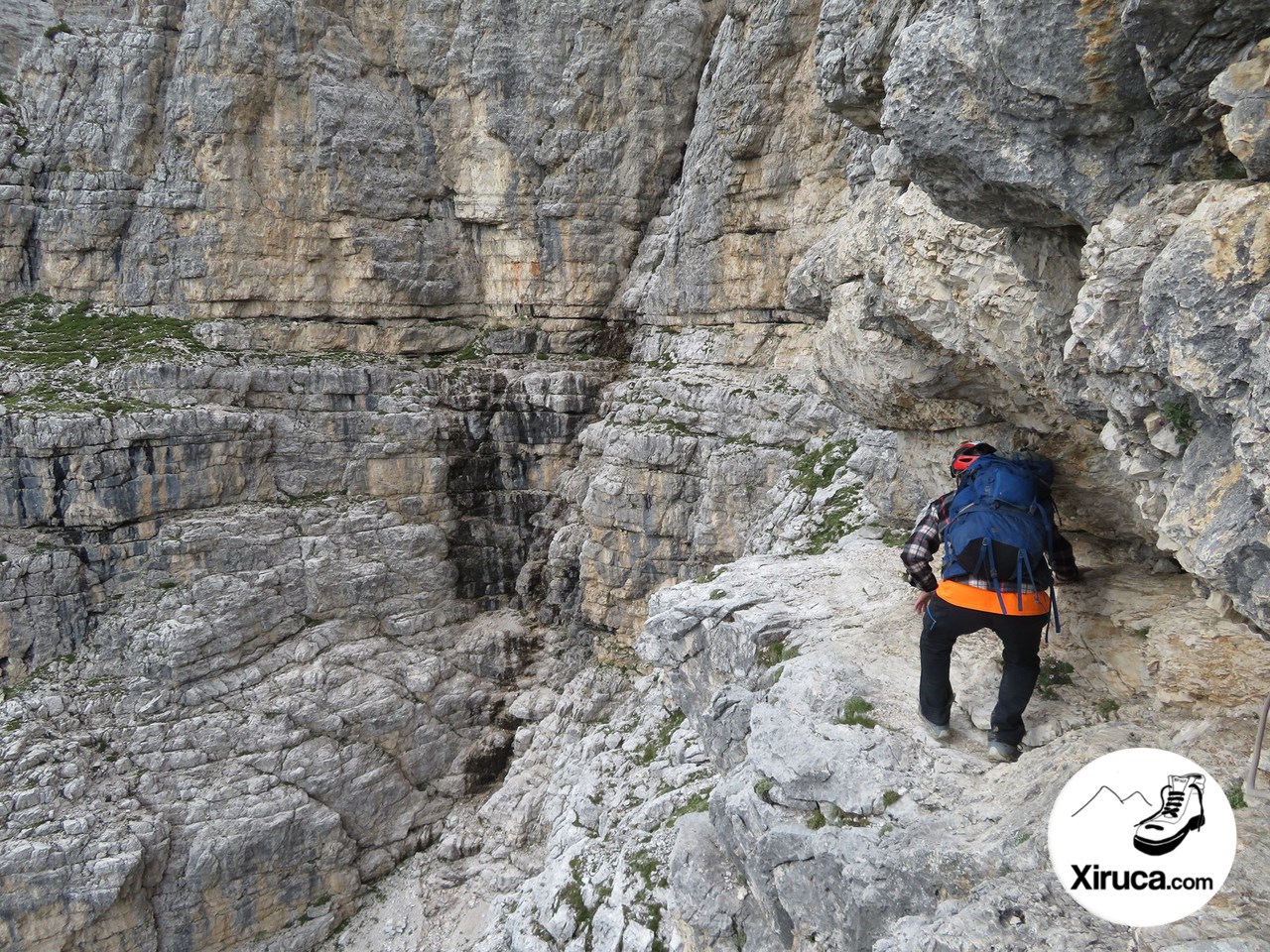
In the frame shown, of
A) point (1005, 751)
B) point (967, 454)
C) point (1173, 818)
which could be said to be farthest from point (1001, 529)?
point (1173, 818)

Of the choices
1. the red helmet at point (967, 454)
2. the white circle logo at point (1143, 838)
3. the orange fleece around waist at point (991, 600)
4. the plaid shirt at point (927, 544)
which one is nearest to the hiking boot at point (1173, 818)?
the white circle logo at point (1143, 838)

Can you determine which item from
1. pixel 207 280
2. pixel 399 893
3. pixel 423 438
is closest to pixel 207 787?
pixel 399 893

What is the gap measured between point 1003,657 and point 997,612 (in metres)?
0.56

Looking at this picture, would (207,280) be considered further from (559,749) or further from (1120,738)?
(1120,738)

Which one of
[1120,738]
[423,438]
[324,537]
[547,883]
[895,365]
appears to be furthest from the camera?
[423,438]

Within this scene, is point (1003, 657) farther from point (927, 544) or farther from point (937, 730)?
point (927, 544)

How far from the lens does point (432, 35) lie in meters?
29.6

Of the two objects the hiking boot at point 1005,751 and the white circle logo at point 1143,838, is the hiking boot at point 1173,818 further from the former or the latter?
the hiking boot at point 1005,751

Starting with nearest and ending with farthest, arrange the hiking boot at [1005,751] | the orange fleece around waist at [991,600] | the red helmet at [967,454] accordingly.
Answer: the orange fleece around waist at [991,600] → the hiking boot at [1005,751] → the red helmet at [967,454]

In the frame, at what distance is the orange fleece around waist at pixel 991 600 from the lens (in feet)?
18.2

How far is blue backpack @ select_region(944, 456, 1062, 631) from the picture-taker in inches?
222

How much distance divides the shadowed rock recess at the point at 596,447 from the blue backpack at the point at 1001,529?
0.73m

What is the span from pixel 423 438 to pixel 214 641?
1007cm

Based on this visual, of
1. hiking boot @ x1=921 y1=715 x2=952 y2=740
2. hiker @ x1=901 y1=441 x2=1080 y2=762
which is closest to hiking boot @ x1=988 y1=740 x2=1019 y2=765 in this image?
hiker @ x1=901 y1=441 x2=1080 y2=762
